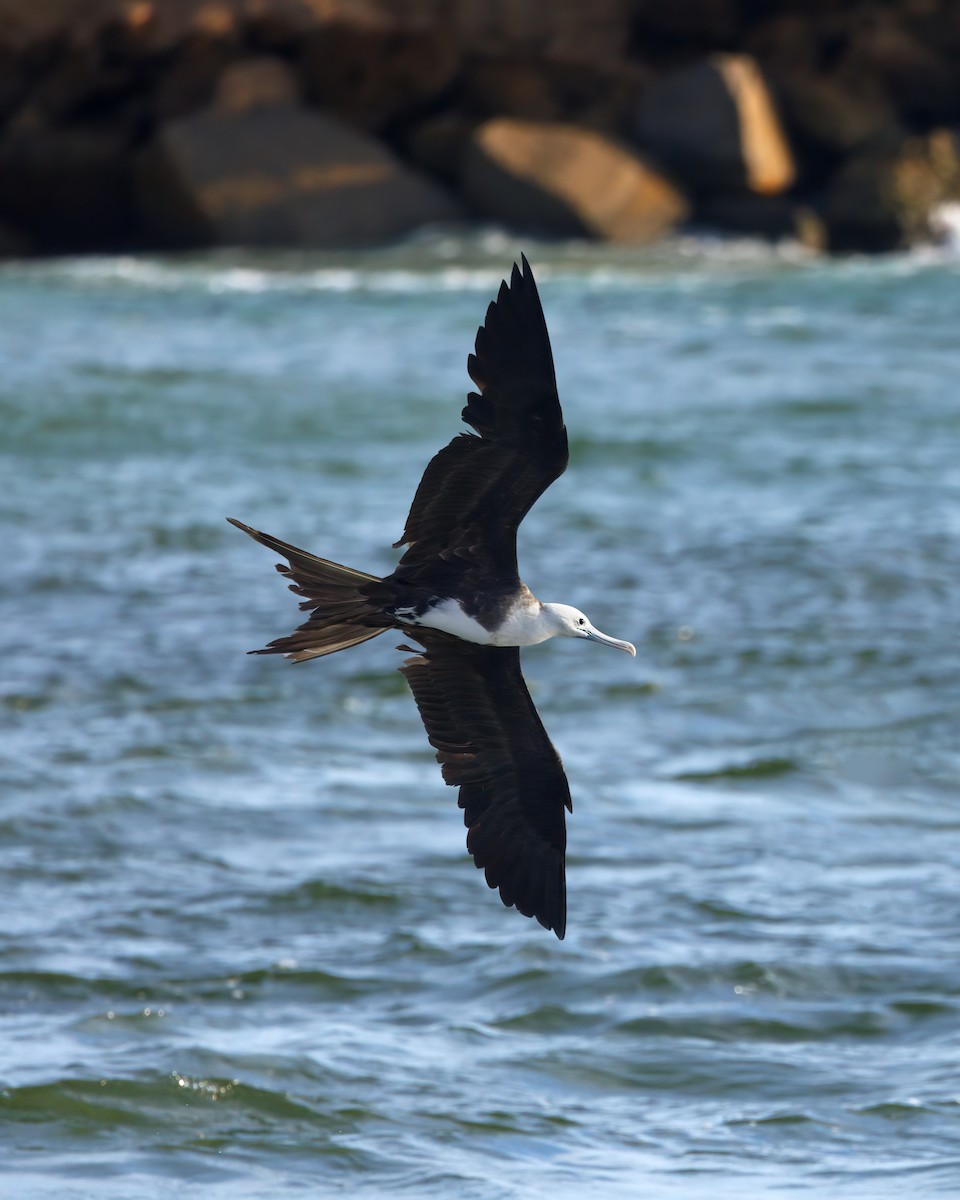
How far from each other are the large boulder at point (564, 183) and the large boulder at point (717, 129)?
1.65 feet

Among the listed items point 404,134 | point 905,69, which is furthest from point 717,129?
point 905,69

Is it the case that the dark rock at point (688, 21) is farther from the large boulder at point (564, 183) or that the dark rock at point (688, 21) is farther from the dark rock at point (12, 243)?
the dark rock at point (12, 243)

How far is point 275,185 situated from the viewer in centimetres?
2247

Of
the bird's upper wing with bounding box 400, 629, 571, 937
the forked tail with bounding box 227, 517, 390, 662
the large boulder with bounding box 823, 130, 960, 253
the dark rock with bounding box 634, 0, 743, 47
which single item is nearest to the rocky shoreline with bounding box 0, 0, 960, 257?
the large boulder with bounding box 823, 130, 960, 253

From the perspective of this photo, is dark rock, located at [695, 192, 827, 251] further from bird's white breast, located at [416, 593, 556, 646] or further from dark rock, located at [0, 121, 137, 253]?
bird's white breast, located at [416, 593, 556, 646]

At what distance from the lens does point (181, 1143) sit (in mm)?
6027

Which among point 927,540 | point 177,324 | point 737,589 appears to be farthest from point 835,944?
point 177,324

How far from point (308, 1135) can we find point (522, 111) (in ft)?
62.7

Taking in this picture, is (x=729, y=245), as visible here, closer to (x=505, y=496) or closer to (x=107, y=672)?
(x=107, y=672)

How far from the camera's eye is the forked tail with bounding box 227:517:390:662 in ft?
15.6

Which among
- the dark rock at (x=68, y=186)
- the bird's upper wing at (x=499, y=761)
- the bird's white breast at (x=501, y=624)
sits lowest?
the bird's upper wing at (x=499, y=761)

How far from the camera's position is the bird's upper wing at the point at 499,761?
206 inches

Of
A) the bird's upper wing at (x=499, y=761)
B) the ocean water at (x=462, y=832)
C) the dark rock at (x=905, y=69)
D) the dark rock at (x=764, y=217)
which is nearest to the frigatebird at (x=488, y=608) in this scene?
the bird's upper wing at (x=499, y=761)

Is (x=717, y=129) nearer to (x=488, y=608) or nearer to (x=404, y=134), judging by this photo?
(x=404, y=134)
